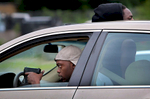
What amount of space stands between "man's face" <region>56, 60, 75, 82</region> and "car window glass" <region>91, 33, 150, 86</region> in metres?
0.45

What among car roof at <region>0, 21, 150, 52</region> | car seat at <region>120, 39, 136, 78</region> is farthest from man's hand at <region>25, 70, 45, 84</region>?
car seat at <region>120, 39, 136, 78</region>

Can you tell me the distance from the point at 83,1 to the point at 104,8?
33925 millimetres

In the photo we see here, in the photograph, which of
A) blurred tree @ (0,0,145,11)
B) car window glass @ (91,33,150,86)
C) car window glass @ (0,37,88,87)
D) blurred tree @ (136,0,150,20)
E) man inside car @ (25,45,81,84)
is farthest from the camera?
blurred tree @ (0,0,145,11)

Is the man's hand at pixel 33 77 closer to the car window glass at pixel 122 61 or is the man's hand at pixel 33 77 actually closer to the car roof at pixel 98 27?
the car roof at pixel 98 27

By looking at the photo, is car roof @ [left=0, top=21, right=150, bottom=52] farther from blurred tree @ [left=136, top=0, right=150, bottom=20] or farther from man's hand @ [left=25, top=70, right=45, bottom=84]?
blurred tree @ [left=136, top=0, right=150, bottom=20]

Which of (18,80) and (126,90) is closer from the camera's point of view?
(126,90)

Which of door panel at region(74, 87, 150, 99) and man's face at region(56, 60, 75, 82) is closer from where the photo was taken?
door panel at region(74, 87, 150, 99)

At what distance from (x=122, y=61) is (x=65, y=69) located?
641 mm

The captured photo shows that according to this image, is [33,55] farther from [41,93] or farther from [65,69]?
[41,93]

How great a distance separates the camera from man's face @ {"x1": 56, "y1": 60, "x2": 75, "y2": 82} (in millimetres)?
2820

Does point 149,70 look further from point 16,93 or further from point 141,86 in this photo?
point 16,93

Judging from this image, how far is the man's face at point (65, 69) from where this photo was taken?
9.25 ft

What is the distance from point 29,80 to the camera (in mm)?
2797

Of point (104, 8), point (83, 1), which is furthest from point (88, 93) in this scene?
→ point (83, 1)
